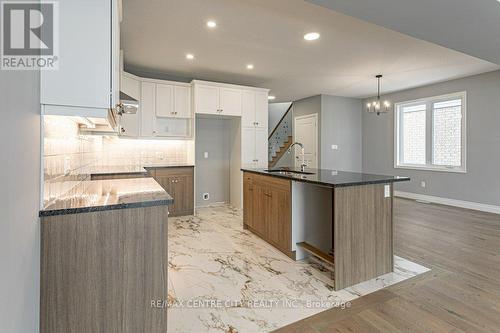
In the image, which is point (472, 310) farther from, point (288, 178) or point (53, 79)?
point (53, 79)

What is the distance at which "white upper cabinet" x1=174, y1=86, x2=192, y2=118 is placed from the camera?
4906 millimetres

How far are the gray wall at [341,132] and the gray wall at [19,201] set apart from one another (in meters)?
6.47

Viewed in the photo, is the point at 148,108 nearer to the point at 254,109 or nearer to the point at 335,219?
the point at 254,109

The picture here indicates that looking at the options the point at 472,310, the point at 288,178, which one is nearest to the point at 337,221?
the point at 288,178

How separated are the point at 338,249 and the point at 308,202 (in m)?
0.82

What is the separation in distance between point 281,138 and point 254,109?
400cm

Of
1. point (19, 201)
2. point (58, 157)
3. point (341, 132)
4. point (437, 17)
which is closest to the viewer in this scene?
point (19, 201)

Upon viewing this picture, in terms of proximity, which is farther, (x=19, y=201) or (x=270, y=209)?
(x=270, y=209)

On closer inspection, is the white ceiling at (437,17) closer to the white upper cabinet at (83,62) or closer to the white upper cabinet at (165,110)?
the white upper cabinet at (83,62)

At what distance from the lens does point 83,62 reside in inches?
52.1

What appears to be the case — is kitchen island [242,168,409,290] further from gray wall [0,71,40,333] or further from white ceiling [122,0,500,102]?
gray wall [0,71,40,333]

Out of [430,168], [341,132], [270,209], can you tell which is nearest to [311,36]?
[270,209]

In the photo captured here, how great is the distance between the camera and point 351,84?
5.89 m

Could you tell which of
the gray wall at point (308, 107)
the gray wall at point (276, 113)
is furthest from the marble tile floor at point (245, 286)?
the gray wall at point (276, 113)
